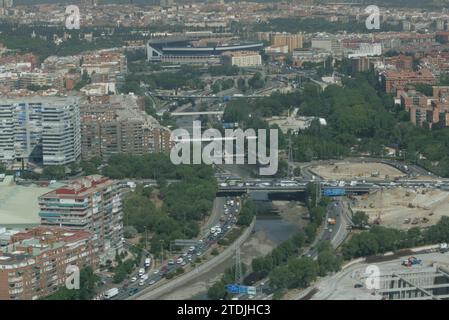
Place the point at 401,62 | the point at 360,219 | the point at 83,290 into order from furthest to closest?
the point at 401,62 → the point at 360,219 → the point at 83,290

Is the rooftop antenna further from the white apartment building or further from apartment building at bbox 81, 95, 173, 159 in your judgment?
the white apartment building

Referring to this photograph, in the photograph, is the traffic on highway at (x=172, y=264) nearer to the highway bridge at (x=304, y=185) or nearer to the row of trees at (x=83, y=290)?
the row of trees at (x=83, y=290)

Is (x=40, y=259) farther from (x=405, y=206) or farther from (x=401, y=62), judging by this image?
(x=401, y=62)

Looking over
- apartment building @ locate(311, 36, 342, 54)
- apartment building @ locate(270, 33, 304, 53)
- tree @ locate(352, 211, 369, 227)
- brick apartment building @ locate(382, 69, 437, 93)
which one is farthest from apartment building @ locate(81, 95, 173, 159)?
apartment building @ locate(270, 33, 304, 53)

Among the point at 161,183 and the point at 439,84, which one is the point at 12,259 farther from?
the point at 439,84

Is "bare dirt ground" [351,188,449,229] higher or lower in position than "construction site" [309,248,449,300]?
lower

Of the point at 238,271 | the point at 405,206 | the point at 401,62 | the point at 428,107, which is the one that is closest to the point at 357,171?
the point at 405,206
